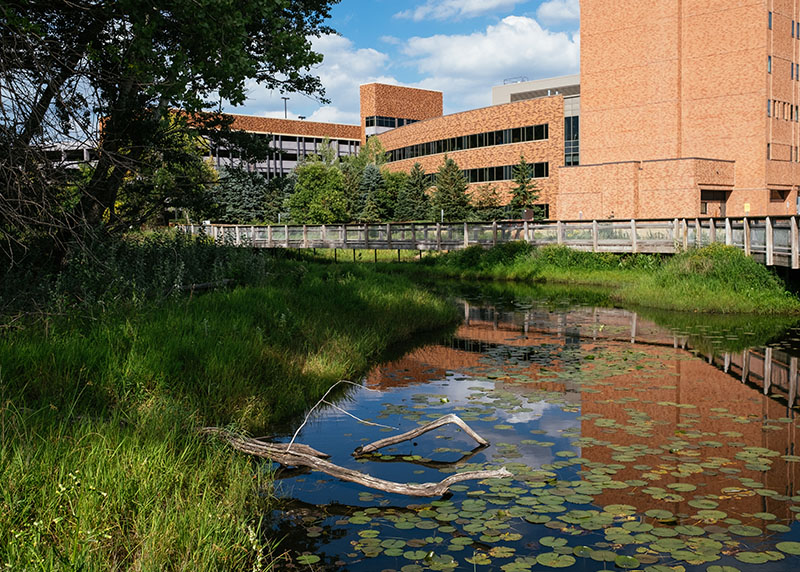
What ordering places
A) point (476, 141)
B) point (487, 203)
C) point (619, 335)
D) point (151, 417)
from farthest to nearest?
point (476, 141)
point (487, 203)
point (619, 335)
point (151, 417)

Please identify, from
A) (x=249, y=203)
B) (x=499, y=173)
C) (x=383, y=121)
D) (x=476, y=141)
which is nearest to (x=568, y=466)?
(x=499, y=173)

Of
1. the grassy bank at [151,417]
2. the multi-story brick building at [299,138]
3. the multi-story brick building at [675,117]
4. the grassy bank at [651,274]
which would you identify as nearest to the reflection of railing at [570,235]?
the grassy bank at [651,274]

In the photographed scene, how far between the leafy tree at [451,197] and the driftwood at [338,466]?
53.0 meters

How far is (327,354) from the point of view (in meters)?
12.2

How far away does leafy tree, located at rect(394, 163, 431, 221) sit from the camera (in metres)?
64.8

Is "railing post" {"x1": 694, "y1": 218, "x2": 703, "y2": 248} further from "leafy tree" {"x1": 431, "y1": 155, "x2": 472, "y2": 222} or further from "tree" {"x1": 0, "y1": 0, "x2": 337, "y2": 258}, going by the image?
"leafy tree" {"x1": 431, "y1": 155, "x2": 472, "y2": 222}

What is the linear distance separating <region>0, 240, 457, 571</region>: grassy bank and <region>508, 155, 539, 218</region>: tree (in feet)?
150

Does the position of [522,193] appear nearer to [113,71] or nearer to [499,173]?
[499,173]

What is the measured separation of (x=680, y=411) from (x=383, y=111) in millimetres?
92451

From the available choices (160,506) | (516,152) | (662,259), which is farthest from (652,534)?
(516,152)

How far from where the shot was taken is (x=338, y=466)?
6.75 meters

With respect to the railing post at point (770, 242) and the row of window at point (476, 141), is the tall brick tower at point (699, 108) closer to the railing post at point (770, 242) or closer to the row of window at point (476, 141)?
the row of window at point (476, 141)

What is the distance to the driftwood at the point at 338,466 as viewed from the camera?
6398 millimetres

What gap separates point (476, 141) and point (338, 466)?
6451 centimetres
